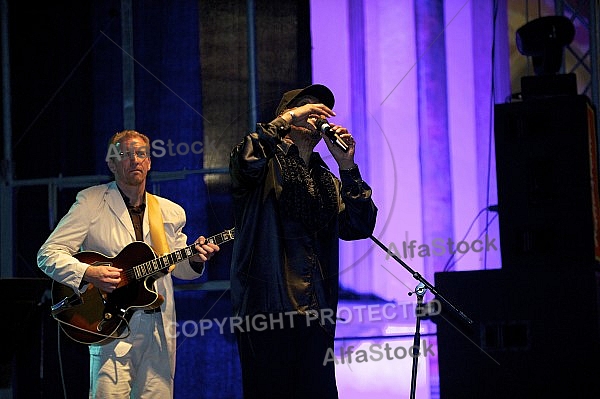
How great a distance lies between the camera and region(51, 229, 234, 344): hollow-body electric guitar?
399 cm

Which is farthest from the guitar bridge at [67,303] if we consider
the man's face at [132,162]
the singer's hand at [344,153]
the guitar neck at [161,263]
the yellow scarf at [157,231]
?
the singer's hand at [344,153]

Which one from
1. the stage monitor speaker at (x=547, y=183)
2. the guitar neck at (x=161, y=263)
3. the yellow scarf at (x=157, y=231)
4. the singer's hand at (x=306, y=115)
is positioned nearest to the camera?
the singer's hand at (x=306, y=115)

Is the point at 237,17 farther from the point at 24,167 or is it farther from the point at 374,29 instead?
the point at 24,167

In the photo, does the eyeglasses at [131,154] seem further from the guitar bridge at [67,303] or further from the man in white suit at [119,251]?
the guitar bridge at [67,303]

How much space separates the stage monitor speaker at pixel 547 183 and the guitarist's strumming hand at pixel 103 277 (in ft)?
6.65

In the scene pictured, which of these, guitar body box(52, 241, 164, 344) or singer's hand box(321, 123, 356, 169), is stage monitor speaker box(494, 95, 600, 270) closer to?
singer's hand box(321, 123, 356, 169)

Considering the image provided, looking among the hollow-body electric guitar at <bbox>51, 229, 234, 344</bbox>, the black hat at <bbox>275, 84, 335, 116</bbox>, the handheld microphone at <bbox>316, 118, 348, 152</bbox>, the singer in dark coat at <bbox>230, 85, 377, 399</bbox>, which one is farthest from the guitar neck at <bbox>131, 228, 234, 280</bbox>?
the handheld microphone at <bbox>316, 118, 348, 152</bbox>

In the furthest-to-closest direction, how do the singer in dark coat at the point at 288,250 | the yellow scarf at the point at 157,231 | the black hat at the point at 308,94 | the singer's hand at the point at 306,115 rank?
the yellow scarf at the point at 157,231
the black hat at the point at 308,94
the singer's hand at the point at 306,115
the singer in dark coat at the point at 288,250

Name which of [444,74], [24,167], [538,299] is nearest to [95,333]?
[538,299]

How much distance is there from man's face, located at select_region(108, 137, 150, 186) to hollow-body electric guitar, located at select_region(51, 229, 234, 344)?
0.34 meters

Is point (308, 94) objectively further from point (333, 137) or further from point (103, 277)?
point (103, 277)

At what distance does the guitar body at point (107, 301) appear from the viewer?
13.1ft

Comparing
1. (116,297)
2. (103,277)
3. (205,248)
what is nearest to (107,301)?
(116,297)

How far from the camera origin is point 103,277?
13.0 ft
